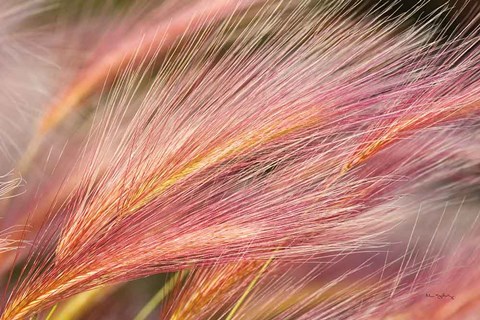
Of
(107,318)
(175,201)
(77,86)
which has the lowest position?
(107,318)

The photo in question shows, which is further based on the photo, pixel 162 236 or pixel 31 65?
pixel 31 65

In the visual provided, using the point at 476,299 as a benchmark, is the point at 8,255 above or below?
above

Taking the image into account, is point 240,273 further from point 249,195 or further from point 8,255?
point 8,255

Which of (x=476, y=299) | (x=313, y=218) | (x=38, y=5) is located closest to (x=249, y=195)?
(x=313, y=218)

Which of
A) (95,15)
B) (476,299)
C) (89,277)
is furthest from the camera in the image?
(95,15)

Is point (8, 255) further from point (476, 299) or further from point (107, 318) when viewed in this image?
point (476, 299)

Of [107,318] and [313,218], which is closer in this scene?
[313,218]

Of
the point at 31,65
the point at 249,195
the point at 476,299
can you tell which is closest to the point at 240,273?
the point at 249,195

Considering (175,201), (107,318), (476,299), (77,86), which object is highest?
(77,86)

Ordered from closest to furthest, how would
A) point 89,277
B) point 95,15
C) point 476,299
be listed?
point 89,277 < point 476,299 < point 95,15
